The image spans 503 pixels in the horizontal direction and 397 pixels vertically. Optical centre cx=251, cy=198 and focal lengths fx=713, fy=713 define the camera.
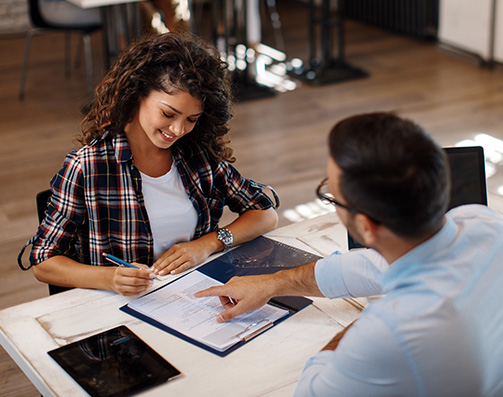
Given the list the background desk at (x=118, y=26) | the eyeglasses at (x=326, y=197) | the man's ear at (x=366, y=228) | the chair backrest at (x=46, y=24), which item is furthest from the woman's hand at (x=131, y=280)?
the chair backrest at (x=46, y=24)

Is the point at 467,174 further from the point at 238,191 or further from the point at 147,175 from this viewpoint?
the point at 147,175

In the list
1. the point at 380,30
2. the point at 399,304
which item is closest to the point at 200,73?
the point at 399,304

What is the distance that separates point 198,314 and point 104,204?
396 millimetres

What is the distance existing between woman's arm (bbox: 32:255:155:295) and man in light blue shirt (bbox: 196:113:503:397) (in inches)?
20.8

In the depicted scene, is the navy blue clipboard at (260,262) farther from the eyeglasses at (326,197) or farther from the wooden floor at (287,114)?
the wooden floor at (287,114)

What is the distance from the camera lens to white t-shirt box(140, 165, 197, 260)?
175 cm

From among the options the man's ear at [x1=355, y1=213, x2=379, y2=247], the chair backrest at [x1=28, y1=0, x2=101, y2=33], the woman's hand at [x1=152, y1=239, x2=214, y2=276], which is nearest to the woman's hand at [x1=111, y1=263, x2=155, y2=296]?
the woman's hand at [x1=152, y1=239, x2=214, y2=276]

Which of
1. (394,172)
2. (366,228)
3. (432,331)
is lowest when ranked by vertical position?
(432,331)

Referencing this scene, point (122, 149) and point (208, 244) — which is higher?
point (122, 149)

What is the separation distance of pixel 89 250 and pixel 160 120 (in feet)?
1.19

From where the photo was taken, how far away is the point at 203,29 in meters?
6.34

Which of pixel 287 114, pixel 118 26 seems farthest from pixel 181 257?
pixel 118 26

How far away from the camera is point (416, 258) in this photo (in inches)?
40.5

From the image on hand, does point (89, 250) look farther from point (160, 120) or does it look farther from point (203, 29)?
point (203, 29)
